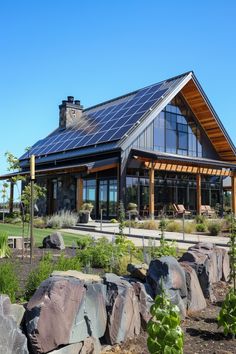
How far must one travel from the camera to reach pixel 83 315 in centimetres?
411

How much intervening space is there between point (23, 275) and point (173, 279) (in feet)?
8.77

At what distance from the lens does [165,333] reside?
3.59 meters

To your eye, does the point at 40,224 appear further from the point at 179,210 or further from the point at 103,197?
the point at 179,210

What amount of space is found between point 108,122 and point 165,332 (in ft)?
84.7

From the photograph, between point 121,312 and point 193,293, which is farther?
point 193,293

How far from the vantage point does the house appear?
25.5m

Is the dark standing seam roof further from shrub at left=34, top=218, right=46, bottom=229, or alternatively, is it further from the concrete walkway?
the concrete walkway

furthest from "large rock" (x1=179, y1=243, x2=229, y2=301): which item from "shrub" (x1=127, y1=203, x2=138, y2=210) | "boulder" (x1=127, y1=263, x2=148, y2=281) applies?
"shrub" (x1=127, y1=203, x2=138, y2=210)

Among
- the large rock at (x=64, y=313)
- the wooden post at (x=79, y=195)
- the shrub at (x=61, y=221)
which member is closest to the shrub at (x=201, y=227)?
the shrub at (x=61, y=221)

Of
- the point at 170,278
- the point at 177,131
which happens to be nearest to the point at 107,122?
the point at 177,131

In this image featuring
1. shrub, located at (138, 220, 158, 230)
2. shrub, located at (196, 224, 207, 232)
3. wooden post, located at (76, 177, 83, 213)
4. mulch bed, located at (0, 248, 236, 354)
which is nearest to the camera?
mulch bed, located at (0, 248, 236, 354)

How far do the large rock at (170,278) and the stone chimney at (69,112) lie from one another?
30844 mm

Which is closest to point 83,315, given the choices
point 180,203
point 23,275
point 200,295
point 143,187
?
point 200,295

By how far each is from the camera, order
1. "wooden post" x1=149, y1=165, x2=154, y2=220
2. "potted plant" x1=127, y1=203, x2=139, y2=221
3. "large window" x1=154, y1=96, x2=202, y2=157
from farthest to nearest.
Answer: "large window" x1=154, y1=96, x2=202, y2=157 < "wooden post" x1=149, y1=165, x2=154, y2=220 < "potted plant" x1=127, y1=203, x2=139, y2=221
